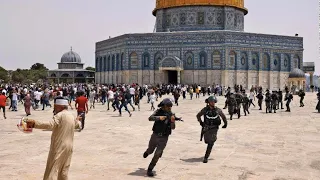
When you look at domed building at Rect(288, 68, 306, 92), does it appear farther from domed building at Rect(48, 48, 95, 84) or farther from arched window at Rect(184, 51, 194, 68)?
domed building at Rect(48, 48, 95, 84)

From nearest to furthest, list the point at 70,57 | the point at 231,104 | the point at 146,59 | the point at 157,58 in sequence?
the point at 231,104
the point at 157,58
the point at 146,59
the point at 70,57

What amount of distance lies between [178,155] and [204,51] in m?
37.7

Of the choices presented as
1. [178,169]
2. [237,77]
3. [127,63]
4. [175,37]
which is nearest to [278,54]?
[237,77]

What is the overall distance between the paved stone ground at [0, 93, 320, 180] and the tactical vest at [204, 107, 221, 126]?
748mm

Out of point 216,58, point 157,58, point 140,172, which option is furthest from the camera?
point 157,58

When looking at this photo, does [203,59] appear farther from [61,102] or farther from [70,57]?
[61,102]

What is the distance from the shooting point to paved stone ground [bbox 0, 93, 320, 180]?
22.9 feet

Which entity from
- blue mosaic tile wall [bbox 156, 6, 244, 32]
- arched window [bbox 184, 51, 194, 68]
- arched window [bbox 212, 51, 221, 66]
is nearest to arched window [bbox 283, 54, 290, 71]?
blue mosaic tile wall [bbox 156, 6, 244, 32]

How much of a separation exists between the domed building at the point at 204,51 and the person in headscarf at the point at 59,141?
40013 mm

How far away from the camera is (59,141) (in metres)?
5.12

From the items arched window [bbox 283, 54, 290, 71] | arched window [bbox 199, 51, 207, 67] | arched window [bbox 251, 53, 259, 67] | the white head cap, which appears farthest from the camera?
arched window [bbox 283, 54, 290, 71]

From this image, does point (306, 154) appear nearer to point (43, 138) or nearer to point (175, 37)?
point (43, 138)

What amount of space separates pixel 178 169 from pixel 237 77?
3875 cm

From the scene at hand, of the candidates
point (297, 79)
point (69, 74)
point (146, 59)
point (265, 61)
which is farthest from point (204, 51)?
point (69, 74)
